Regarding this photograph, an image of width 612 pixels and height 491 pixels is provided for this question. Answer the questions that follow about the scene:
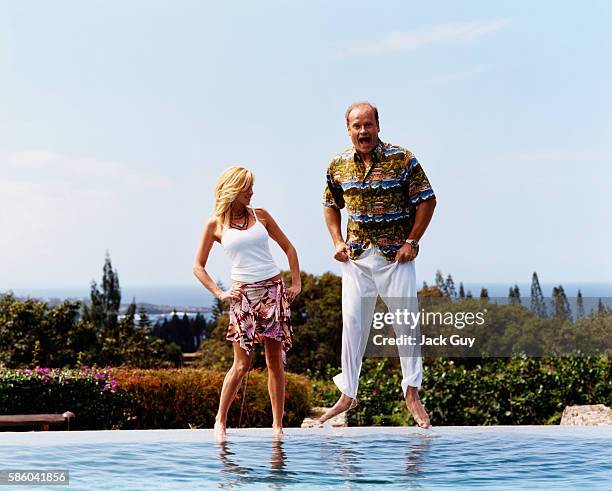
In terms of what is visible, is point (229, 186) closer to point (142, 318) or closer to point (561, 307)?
point (561, 307)

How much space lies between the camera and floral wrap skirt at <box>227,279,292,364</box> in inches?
251

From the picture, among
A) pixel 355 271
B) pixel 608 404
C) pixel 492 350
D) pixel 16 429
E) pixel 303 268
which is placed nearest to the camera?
pixel 355 271

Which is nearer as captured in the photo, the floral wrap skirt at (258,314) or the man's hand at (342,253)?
the floral wrap skirt at (258,314)

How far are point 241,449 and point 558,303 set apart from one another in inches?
293

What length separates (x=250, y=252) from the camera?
A: 21.0ft

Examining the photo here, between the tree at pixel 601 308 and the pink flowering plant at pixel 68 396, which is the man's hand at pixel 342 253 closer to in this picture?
the pink flowering plant at pixel 68 396

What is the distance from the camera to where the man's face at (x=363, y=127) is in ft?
22.1

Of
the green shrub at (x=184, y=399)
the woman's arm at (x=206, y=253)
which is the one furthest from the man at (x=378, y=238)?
the green shrub at (x=184, y=399)

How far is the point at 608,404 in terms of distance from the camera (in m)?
10.8

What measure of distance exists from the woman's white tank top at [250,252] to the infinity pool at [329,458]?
112 cm

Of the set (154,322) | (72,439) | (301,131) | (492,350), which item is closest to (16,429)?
(72,439)

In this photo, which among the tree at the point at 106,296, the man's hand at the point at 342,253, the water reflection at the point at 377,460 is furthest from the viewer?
the tree at the point at 106,296

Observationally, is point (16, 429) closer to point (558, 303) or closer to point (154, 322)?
point (558, 303)

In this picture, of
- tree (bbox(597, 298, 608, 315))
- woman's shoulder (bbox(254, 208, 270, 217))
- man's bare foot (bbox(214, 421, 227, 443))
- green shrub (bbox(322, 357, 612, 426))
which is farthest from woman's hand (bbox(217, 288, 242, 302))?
tree (bbox(597, 298, 608, 315))
